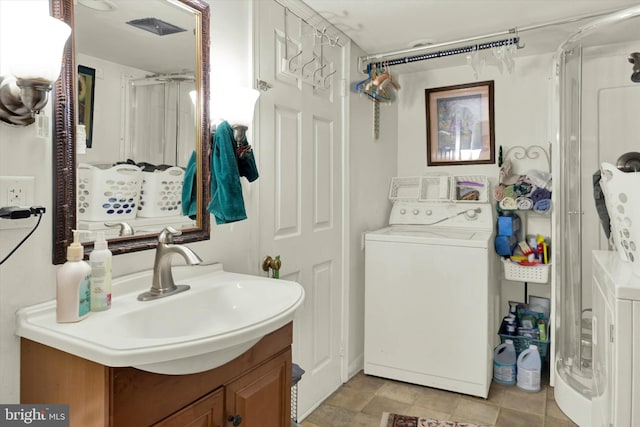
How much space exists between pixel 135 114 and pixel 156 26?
1.14ft

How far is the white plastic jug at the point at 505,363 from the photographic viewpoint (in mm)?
2758

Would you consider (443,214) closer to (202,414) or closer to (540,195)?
(540,195)

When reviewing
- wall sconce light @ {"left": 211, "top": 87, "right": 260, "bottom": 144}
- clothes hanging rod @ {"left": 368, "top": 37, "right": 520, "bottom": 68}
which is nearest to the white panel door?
wall sconce light @ {"left": 211, "top": 87, "right": 260, "bottom": 144}

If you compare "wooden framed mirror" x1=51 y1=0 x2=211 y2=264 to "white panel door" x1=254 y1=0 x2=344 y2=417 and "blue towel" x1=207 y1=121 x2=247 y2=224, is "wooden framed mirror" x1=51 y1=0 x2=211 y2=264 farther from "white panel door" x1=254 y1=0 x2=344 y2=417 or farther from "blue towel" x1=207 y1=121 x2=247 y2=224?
"white panel door" x1=254 y1=0 x2=344 y2=417

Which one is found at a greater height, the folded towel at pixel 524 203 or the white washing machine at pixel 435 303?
the folded towel at pixel 524 203

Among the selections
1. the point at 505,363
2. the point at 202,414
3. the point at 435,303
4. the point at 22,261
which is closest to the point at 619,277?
the point at 435,303

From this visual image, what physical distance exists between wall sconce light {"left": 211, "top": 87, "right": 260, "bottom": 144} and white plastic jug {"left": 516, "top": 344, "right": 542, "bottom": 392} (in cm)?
222

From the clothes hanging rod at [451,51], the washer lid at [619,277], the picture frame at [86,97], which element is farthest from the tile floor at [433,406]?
the clothes hanging rod at [451,51]

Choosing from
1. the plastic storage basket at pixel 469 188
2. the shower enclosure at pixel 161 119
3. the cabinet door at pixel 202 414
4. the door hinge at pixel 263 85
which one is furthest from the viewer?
the plastic storage basket at pixel 469 188

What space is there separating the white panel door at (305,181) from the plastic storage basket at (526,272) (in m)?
1.11

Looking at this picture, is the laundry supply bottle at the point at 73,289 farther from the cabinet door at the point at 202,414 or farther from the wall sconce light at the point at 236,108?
the wall sconce light at the point at 236,108

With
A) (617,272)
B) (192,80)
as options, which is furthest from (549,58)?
(192,80)

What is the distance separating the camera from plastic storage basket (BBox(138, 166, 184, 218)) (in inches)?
59.6

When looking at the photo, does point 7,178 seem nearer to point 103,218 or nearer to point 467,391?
point 103,218
